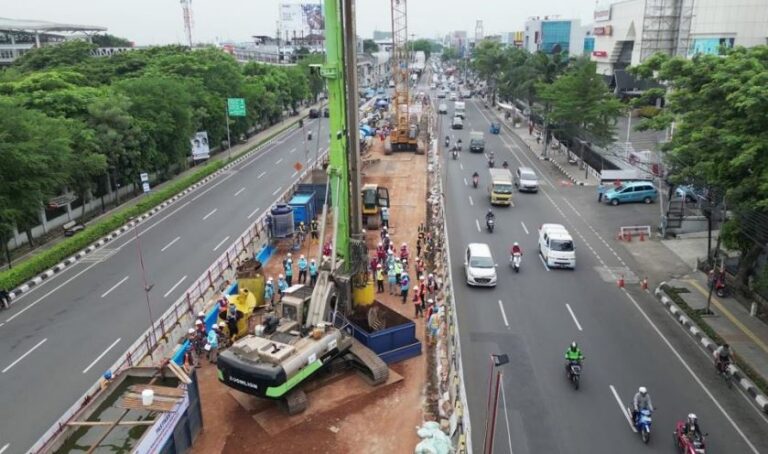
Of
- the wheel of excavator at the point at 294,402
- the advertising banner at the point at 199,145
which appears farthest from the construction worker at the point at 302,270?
the advertising banner at the point at 199,145

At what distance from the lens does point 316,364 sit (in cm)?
1554

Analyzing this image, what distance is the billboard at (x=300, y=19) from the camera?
128 metres

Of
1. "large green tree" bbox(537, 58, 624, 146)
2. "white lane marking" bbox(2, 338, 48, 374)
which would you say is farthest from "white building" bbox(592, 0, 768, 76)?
"white lane marking" bbox(2, 338, 48, 374)

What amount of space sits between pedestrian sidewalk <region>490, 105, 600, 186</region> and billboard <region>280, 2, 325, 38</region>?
230 feet

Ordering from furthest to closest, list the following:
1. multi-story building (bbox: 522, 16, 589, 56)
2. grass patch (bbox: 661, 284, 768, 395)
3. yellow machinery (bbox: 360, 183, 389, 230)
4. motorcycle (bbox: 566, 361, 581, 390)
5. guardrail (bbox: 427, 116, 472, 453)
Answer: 1. multi-story building (bbox: 522, 16, 589, 56)
2. yellow machinery (bbox: 360, 183, 389, 230)
3. grass patch (bbox: 661, 284, 768, 395)
4. motorcycle (bbox: 566, 361, 581, 390)
5. guardrail (bbox: 427, 116, 472, 453)

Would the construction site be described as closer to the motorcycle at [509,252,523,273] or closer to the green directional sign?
the motorcycle at [509,252,523,273]

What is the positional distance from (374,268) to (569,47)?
139324mm

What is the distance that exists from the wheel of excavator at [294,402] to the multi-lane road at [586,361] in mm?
4640

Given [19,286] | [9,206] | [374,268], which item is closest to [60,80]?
[9,206]

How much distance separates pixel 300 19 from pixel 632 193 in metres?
113

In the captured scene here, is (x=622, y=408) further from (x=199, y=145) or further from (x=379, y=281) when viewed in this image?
(x=199, y=145)

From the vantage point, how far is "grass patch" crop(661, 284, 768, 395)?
16981 mm

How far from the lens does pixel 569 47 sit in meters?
146

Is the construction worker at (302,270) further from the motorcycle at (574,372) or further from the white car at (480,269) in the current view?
the motorcycle at (574,372)
